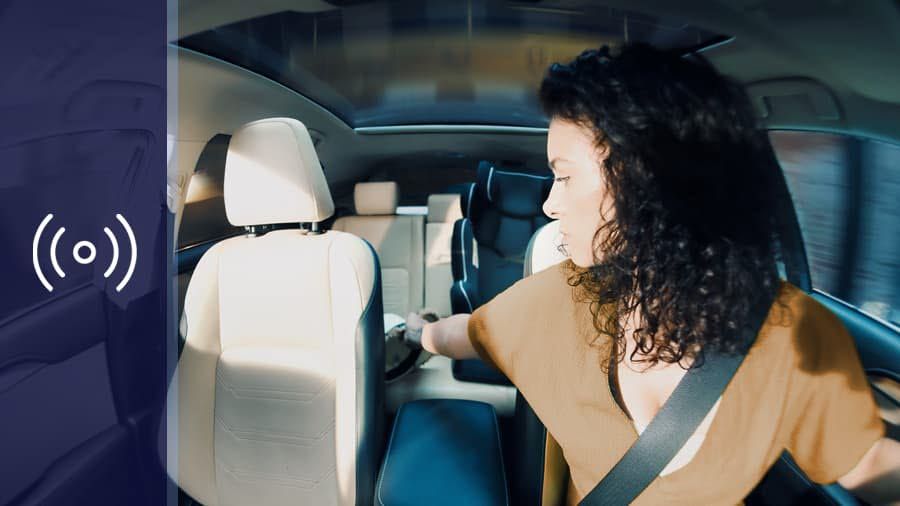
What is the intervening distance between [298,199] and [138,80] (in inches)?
26.8

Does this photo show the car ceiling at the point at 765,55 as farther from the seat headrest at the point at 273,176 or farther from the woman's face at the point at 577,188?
the seat headrest at the point at 273,176

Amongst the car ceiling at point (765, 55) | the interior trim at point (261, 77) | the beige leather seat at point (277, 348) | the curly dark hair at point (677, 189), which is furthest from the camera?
the interior trim at point (261, 77)

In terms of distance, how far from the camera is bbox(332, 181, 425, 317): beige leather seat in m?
3.44

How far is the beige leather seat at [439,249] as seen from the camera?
3.46 m

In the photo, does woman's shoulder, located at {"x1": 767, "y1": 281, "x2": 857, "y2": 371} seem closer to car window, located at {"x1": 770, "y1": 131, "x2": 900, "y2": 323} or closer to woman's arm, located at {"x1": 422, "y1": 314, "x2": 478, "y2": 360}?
woman's arm, located at {"x1": 422, "y1": 314, "x2": 478, "y2": 360}

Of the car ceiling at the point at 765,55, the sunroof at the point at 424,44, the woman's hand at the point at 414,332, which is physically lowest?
the woman's hand at the point at 414,332

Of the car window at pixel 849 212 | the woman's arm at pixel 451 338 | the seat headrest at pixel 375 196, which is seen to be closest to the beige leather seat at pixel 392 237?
the seat headrest at pixel 375 196

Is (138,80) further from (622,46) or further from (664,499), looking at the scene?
(664,499)

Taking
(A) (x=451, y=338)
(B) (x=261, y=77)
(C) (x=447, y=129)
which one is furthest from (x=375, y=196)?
(A) (x=451, y=338)

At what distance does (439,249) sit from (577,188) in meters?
→ 2.81

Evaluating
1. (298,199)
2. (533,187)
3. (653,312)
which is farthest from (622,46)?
(533,187)

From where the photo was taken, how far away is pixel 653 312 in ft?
2.34

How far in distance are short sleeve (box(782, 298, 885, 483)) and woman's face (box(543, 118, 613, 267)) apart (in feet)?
1.13

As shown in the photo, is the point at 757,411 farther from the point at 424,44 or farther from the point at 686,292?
the point at 424,44
